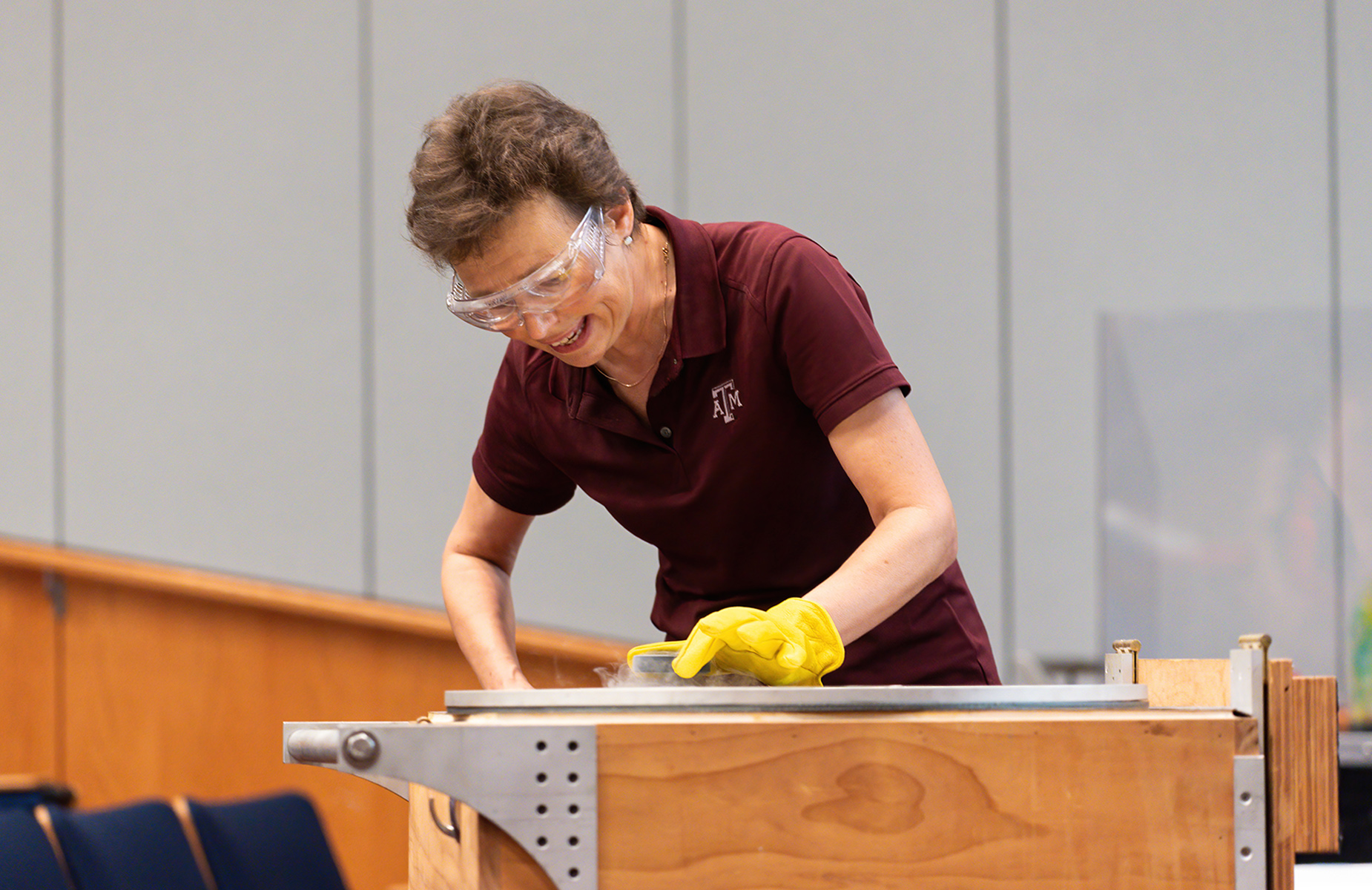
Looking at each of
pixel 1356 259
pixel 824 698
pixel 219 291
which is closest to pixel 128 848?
pixel 824 698

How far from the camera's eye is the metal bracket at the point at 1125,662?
1.16 metres

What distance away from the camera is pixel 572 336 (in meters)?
1.25

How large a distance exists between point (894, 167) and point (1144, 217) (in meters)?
0.71

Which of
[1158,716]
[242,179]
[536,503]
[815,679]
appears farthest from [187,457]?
[1158,716]

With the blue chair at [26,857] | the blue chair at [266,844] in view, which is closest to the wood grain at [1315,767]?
the blue chair at [26,857]

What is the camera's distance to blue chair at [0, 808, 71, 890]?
189cm

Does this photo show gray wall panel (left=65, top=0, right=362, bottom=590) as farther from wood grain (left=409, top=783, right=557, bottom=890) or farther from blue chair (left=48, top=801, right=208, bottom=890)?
wood grain (left=409, top=783, right=557, bottom=890)

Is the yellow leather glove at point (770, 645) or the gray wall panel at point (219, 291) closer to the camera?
the yellow leather glove at point (770, 645)

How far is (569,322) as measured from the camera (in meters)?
1.23

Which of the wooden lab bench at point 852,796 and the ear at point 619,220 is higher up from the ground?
the ear at point 619,220

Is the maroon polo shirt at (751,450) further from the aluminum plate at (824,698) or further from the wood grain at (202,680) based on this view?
the wood grain at (202,680)

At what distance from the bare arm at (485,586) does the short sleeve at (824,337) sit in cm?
44

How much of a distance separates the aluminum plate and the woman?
7 centimetres

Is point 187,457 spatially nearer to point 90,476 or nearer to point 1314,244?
point 90,476
